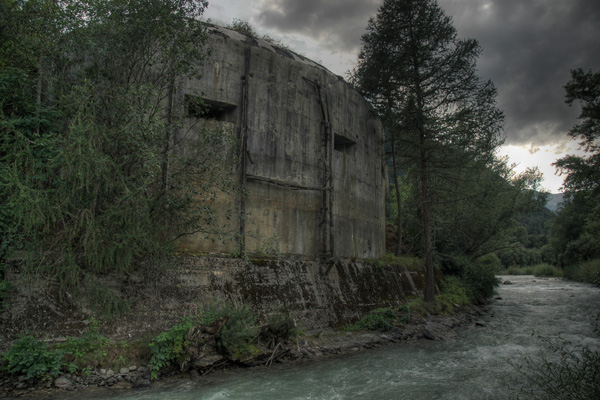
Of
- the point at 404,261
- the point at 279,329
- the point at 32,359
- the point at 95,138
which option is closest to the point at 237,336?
the point at 279,329

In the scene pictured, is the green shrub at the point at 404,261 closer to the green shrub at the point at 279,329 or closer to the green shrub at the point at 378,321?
the green shrub at the point at 378,321

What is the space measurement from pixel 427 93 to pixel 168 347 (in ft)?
42.4

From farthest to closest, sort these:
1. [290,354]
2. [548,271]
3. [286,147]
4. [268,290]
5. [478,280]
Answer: [548,271]
[478,280]
[286,147]
[268,290]
[290,354]

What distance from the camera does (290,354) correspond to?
9078 mm

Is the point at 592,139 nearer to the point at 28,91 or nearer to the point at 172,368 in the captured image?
the point at 172,368

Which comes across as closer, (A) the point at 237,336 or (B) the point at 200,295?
(A) the point at 237,336

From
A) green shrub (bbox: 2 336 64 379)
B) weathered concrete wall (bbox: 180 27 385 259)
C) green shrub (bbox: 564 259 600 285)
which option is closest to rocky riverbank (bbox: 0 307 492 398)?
green shrub (bbox: 2 336 64 379)

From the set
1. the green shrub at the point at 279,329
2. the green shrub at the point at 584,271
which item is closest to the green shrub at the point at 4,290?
the green shrub at the point at 279,329

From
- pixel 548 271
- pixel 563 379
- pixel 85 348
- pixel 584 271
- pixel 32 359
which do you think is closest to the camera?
pixel 32 359

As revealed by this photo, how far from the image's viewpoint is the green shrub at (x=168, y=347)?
7.37m

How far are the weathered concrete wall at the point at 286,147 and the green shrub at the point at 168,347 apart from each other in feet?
8.71

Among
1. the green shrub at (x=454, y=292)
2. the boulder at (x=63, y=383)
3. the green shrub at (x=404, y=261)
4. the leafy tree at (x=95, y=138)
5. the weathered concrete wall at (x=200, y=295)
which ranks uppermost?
the leafy tree at (x=95, y=138)

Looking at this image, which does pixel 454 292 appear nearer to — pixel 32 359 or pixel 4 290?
pixel 32 359

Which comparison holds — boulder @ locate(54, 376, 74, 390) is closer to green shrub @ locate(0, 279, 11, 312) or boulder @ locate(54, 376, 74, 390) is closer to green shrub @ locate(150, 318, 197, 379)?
green shrub @ locate(150, 318, 197, 379)
